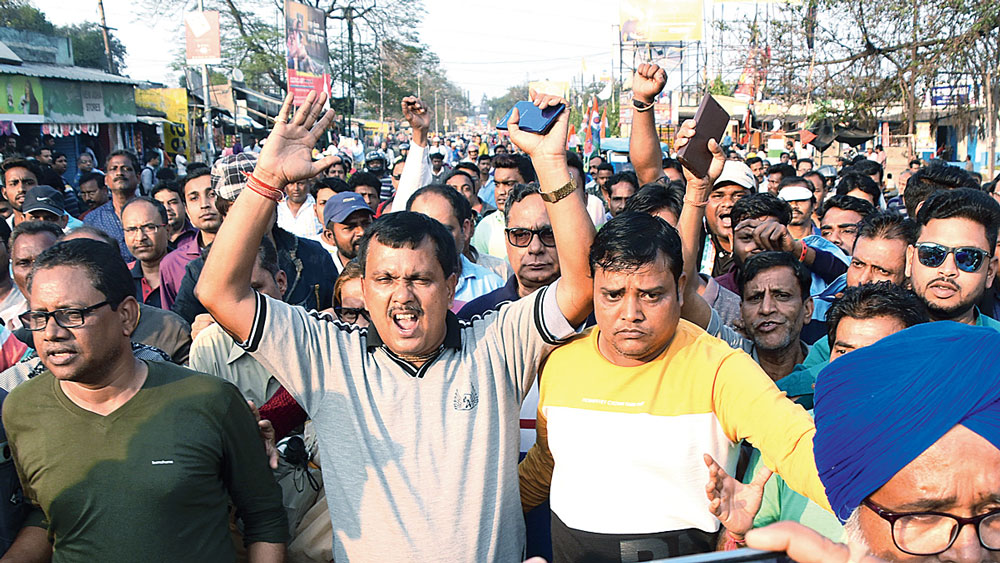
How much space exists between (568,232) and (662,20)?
3086cm

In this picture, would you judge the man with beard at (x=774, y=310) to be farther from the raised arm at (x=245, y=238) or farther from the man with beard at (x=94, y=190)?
the man with beard at (x=94, y=190)

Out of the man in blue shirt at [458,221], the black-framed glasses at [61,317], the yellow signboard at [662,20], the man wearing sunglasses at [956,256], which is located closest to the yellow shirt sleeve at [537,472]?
the black-framed glasses at [61,317]

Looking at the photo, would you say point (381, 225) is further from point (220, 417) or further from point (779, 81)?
point (779, 81)

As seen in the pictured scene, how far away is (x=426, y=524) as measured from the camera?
217cm

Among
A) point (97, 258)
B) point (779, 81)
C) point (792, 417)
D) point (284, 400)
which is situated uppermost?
point (779, 81)

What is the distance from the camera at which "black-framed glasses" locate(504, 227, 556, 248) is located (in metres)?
3.45

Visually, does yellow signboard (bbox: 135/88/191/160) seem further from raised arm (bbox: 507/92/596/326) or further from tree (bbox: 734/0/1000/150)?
raised arm (bbox: 507/92/596/326)

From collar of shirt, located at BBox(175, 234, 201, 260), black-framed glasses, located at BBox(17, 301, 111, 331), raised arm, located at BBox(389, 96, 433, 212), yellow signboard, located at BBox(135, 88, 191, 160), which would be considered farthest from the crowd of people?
yellow signboard, located at BBox(135, 88, 191, 160)

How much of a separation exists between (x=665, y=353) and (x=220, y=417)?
4.27ft

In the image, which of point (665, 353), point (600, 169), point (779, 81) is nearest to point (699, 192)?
point (665, 353)

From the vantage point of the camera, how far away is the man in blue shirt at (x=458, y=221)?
13.8ft

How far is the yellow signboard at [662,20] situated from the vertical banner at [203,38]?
61.7 feet

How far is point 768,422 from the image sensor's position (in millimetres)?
1959

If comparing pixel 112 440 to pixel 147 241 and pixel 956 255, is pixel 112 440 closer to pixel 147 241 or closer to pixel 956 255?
pixel 147 241
